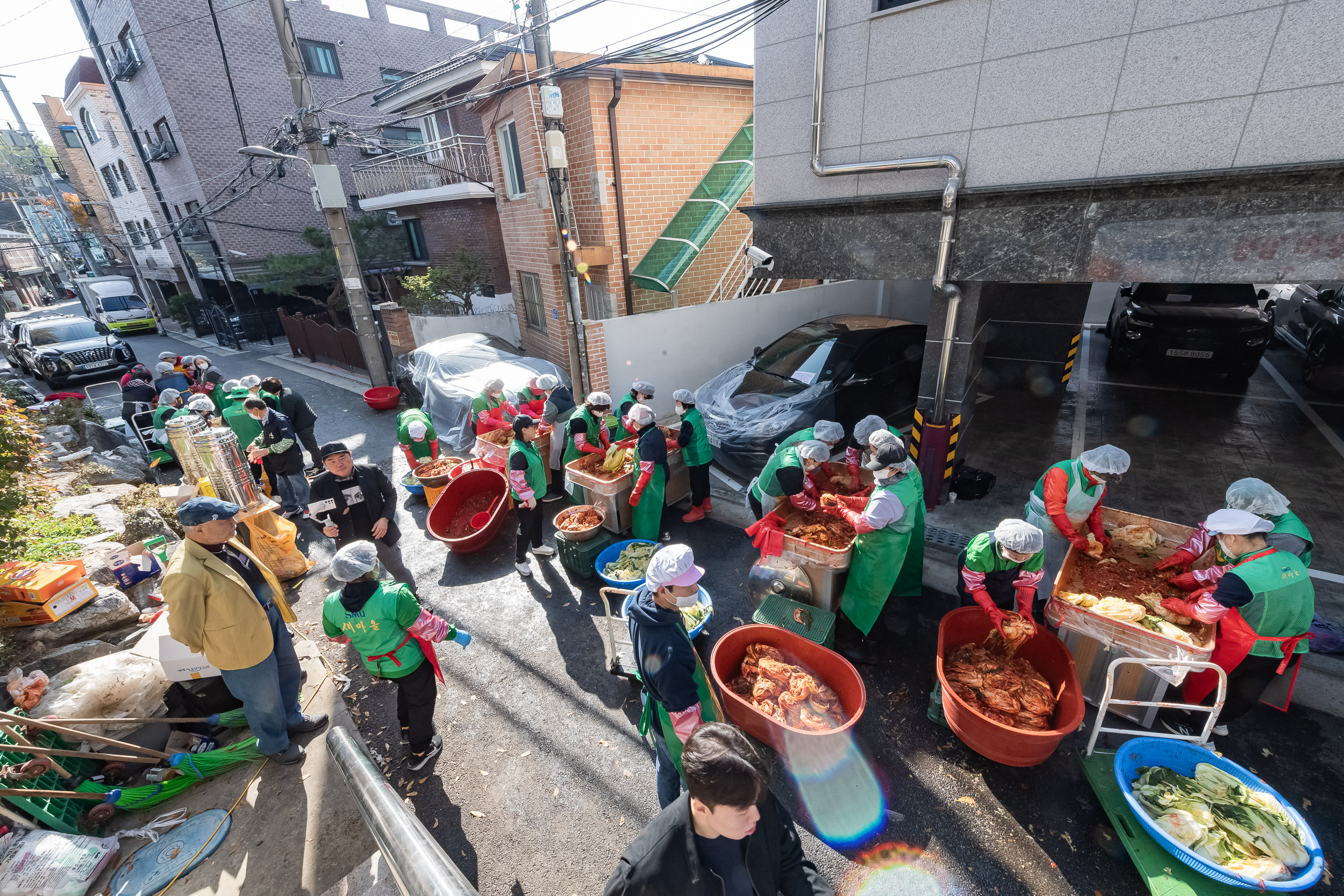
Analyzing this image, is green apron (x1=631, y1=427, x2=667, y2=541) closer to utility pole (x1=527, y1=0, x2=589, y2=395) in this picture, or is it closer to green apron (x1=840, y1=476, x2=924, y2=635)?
green apron (x1=840, y1=476, x2=924, y2=635)

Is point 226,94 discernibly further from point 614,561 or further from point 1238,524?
point 1238,524

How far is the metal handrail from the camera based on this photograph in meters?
2.44

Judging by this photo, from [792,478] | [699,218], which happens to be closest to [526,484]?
[792,478]

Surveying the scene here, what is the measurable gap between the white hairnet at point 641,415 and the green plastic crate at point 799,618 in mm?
2542

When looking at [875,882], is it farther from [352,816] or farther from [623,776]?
[352,816]

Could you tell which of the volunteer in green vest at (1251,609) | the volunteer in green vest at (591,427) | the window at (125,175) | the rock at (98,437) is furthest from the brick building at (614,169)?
the window at (125,175)

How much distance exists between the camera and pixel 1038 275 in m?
5.38

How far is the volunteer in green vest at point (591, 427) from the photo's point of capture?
691 cm

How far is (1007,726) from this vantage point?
354 centimetres

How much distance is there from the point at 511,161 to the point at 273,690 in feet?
36.9

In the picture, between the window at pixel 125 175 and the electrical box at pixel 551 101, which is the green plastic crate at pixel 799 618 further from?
the window at pixel 125 175

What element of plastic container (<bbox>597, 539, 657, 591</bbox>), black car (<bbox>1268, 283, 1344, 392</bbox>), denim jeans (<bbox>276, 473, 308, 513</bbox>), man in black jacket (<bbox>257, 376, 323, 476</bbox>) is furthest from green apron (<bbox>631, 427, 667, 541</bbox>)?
black car (<bbox>1268, 283, 1344, 392</bbox>)

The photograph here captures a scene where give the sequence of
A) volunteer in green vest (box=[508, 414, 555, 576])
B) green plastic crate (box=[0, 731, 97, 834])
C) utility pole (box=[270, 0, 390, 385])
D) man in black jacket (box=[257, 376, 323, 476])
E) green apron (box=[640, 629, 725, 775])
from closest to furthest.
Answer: green apron (box=[640, 629, 725, 775]), green plastic crate (box=[0, 731, 97, 834]), volunteer in green vest (box=[508, 414, 555, 576]), man in black jacket (box=[257, 376, 323, 476]), utility pole (box=[270, 0, 390, 385])

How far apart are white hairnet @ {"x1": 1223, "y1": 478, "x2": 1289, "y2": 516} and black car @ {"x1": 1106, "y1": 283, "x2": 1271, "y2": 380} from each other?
7.73 meters
